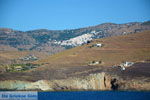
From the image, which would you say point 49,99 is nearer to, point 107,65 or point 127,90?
point 127,90

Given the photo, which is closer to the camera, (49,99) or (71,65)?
(49,99)

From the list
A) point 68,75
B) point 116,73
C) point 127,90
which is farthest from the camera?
point 68,75

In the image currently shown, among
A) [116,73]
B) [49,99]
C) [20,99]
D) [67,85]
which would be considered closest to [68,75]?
[67,85]

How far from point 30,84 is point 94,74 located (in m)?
21.7

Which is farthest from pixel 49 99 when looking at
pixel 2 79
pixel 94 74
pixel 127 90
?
pixel 2 79

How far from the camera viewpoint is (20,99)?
46.2 meters

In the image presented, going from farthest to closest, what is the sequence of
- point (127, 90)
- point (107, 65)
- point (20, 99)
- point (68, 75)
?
point (107, 65) → point (68, 75) → point (127, 90) → point (20, 99)

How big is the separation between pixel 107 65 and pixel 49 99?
78842 mm

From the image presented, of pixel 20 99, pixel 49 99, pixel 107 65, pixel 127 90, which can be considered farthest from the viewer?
pixel 107 65

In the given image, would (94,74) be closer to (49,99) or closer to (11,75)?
(11,75)

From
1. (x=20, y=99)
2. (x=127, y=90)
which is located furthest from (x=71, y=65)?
(x=20, y=99)

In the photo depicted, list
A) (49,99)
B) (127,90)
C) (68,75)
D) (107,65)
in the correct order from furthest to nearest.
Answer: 1. (107,65)
2. (68,75)
3. (127,90)
4. (49,99)

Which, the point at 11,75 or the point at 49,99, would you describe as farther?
the point at 11,75

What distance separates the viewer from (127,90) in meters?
138
